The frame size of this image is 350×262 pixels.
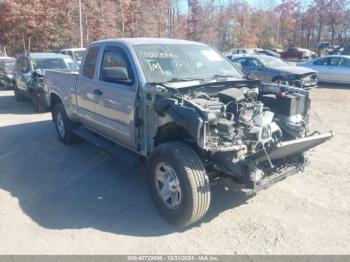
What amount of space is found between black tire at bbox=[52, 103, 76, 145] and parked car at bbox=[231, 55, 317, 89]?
750 cm

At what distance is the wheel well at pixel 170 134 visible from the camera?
4.26 metres

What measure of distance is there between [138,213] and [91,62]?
2.77 meters

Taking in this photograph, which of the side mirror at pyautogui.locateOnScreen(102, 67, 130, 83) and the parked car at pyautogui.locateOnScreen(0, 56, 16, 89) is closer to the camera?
the side mirror at pyautogui.locateOnScreen(102, 67, 130, 83)

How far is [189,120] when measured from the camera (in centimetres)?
369

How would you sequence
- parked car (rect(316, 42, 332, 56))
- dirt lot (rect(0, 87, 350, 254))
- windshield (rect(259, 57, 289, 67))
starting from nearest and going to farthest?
dirt lot (rect(0, 87, 350, 254))
windshield (rect(259, 57, 289, 67))
parked car (rect(316, 42, 332, 56))

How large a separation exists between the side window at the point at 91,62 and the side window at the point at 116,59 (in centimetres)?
30

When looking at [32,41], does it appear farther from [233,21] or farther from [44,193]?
[44,193]

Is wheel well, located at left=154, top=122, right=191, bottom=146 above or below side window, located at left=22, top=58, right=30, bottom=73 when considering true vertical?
below

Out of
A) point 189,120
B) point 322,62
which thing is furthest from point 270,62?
point 189,120

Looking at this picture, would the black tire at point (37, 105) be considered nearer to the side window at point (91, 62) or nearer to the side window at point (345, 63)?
the side window at point (91, 62)

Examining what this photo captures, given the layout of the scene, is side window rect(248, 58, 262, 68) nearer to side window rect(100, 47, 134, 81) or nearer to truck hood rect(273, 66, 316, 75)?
truck hood rect(273, 66, 316, 75)

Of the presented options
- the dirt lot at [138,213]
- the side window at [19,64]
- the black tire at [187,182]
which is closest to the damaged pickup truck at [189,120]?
the black tire at [187,182]

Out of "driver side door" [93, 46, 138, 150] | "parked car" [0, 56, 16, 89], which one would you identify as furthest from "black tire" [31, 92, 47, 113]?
"parked car" [0, 56, 16, 89]

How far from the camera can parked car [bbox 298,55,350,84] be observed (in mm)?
16094
